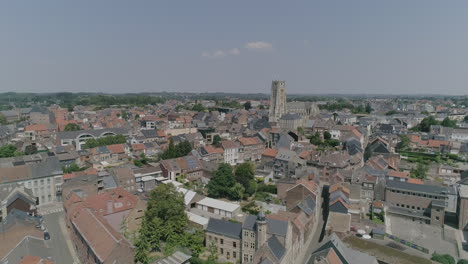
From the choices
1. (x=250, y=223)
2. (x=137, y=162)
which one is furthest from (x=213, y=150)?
(x=250, y=223)

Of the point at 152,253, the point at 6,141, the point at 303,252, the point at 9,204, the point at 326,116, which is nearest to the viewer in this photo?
the point at 152,253

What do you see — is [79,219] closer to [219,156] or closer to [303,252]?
[303,252]

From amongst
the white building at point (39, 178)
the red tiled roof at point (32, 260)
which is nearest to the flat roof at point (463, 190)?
the red tiled roof at point (32, 260)

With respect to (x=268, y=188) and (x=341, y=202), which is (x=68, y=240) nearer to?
(x=268, y=188)

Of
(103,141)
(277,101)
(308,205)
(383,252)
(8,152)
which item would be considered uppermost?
(277,101)

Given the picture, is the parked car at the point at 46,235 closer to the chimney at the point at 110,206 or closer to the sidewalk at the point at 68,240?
the sidewalk at the point at 68,240

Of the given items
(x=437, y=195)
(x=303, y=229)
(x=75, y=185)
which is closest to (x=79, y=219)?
(x=75, y=185)
